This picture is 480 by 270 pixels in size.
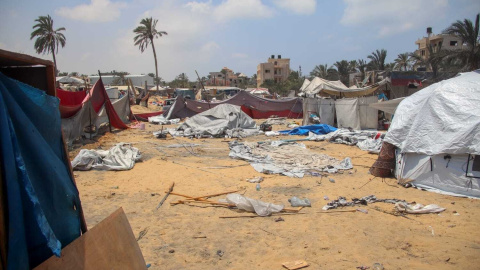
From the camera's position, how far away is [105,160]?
8.84 meters

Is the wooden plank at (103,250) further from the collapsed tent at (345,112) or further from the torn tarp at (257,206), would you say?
the collapsed tent at (345,112)

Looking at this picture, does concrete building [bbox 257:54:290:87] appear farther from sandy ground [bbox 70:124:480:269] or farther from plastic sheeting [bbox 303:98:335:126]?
sandy ground [bbox 70:124:480:269]

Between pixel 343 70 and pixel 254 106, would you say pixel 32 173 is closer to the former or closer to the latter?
Result: pixel 254 106

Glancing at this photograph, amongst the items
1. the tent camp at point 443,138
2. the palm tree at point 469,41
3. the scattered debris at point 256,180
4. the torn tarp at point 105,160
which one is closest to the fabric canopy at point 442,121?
the tent camp at point 443,138

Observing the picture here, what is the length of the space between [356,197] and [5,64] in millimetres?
5946

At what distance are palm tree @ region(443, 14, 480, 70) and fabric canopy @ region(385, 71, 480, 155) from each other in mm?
18332

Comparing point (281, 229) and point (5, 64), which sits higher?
point (5, 64)

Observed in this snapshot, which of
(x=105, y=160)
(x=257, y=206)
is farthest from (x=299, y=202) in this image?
(x=105, y=160)

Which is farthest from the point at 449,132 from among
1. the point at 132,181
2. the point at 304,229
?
the point at 132,181

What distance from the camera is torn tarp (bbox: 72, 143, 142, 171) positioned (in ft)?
27.5

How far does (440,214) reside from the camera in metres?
5.52

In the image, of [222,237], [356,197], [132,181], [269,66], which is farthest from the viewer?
[269,66]

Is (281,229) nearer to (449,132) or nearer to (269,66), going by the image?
(449,132)

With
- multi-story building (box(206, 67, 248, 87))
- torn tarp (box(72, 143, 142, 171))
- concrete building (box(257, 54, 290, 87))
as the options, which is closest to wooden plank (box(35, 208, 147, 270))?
torn tarp (box(72, 143, 142, 171))
